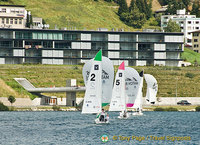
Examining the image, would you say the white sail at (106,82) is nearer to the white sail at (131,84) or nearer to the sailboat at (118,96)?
the sailboat at (118,96)

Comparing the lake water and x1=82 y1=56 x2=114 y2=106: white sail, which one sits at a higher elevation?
A: x1=82 y1=56 x2=114 y2=106: white sail

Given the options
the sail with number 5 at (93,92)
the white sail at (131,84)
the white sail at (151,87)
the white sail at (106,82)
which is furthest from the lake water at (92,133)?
the white sail at (151,87)

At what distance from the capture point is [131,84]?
366 feet

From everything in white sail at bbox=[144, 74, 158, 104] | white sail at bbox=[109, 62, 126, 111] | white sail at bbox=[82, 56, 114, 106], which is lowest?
white sail at bbox=[144, 74, 158, 104]

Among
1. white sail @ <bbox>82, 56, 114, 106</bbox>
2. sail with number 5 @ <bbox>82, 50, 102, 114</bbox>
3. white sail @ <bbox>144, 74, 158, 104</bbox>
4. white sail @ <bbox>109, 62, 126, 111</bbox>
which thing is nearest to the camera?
sail with number 5 @ <bbox>82, 50, 102, 114</bbox>

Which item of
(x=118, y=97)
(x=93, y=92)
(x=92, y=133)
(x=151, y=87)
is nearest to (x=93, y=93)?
(x=93, y=92)

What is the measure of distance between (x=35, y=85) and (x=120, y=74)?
86.7 metres

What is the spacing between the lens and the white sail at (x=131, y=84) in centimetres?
11056

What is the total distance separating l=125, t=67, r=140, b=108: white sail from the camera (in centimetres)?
11056

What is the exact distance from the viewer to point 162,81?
197375mm

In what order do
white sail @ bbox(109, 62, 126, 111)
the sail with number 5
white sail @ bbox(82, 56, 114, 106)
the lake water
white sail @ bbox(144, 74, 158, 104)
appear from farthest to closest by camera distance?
white sail @ bbox(144, 74, 158, 104)
white sail @ bbox(109, 62, 126, 111)
white sail @ bbox(82, 56, 114, 106)
the sail with number 5
the lake water

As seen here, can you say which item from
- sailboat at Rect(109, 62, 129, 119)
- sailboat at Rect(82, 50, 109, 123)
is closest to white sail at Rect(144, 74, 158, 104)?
sailboat at Rect(109, 62, 129, 119)

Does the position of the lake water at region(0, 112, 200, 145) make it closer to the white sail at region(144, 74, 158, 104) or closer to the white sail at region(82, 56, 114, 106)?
the white sail at region(82, 56, 114, 106)

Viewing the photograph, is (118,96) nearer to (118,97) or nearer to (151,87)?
(118,97)
